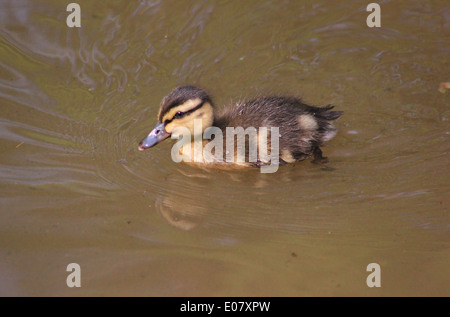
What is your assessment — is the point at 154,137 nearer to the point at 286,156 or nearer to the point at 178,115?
the point at 178,115

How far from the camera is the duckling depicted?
10.2 feet

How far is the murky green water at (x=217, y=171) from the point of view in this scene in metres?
2.26

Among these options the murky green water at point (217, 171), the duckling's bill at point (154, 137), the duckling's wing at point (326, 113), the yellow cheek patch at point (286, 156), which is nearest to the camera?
the murky green water at point (217, 171)

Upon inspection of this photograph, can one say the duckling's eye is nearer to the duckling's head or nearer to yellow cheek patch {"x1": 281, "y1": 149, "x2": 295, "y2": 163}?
the duckling's head

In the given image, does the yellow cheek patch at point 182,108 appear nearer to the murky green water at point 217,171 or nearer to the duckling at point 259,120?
the duckling at point 259,120

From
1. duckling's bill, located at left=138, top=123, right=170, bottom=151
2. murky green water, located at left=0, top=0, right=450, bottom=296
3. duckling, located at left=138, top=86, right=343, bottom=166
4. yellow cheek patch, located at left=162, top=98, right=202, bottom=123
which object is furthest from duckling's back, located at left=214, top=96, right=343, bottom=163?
duckling's bill, located at left=138, top=123, right=170, bottom=151

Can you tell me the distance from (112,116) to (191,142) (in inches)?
24.1

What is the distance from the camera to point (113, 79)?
3893 millimetres

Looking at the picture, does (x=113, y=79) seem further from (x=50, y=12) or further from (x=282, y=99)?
(x=282, y=99)

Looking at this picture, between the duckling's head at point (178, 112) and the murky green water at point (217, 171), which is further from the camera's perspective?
the duckling's head at point (178, 112)

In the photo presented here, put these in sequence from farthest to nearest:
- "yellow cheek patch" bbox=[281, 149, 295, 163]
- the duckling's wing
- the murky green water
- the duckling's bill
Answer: the duckling's wing → "yellow cheek patch" bbox=[281, 149, 295, 163] → the duckling's bill → the murky green water

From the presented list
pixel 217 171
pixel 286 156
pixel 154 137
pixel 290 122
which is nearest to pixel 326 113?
pixel 290 122

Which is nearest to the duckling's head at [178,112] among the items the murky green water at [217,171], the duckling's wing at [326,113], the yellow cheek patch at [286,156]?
the murky green water at [217,171]

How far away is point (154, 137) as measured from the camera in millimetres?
3100
